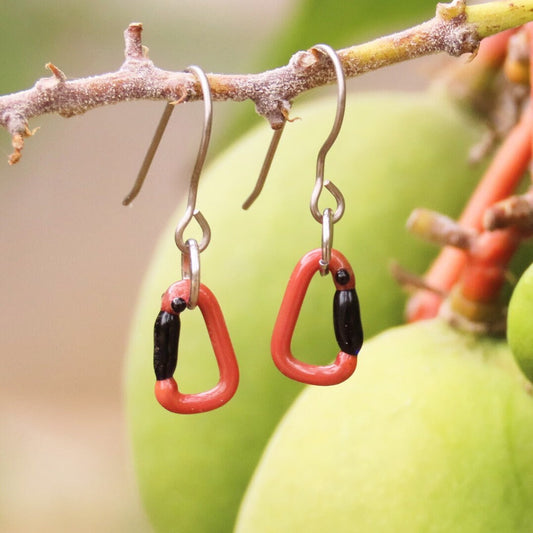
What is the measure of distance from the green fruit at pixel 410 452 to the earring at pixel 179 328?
52 millimetres

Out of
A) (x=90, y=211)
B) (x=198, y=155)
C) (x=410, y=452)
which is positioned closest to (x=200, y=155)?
(x=198, y=155)

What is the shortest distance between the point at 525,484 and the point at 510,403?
24 mm

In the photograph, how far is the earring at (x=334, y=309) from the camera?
0.24 m

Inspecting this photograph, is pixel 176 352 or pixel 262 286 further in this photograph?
pixel 262 286

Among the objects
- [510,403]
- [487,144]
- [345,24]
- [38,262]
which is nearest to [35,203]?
[38,262]

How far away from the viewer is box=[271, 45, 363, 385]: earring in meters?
0.24

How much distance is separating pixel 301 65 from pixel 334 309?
63mm

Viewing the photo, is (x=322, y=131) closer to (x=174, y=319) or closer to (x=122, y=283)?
(x=174, y=319)

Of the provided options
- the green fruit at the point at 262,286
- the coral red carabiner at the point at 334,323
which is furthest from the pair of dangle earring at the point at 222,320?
the green fruit at the point at 262,286

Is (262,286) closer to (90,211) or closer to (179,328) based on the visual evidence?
(179,328)

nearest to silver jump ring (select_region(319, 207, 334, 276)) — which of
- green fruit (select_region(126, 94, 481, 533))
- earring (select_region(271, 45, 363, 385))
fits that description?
earring (select_region(271, 45, 363, 385))

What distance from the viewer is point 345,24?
0.50 metres

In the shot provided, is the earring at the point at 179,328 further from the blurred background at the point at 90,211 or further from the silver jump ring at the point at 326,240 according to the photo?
the blurred background at the point at 90,211

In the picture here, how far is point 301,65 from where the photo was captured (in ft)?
0.75
